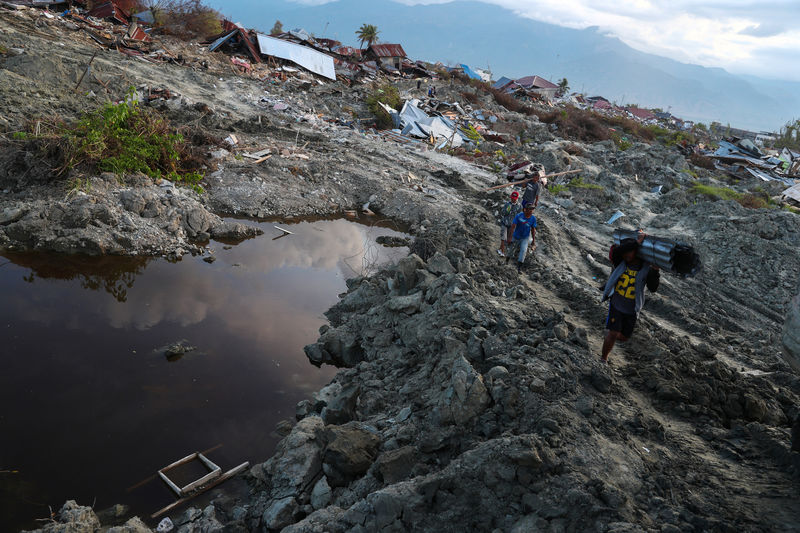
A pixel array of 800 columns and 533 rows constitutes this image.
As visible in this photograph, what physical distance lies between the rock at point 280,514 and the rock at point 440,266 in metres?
4.13

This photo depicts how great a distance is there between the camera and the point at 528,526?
9.52 feet

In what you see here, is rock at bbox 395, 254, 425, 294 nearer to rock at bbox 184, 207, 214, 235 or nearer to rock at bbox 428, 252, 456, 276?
rock at bbox 428, 252, 456, 276

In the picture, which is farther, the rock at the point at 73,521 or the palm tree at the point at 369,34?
the palm tree at the point at 369,34

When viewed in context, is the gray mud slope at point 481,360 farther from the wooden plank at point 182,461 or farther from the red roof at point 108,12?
the red roof at point 108,12

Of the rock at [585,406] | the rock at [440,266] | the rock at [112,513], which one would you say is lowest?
the rock at [112,513]

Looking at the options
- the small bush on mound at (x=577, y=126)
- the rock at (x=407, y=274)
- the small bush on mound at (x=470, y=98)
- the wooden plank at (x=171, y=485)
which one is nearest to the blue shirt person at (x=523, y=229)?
the rock at (x=407, y=274)

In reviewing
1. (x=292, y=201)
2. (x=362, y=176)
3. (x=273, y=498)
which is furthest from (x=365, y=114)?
(x=273, y=498)

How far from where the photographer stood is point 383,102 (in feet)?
71.7

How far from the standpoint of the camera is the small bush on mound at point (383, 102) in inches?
818

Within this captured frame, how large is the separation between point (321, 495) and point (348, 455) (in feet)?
1.35

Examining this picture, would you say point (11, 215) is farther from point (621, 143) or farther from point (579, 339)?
point (621, 143)

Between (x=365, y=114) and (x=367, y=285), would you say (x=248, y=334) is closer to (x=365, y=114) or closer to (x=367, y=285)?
(x=367, y=285)

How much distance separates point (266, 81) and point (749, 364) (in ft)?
71.2

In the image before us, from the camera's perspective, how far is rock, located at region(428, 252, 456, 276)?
7246 mm
